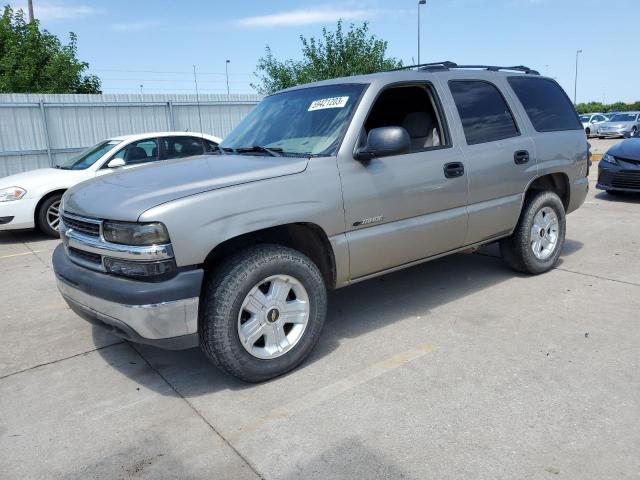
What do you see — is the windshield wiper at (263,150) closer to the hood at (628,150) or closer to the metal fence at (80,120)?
the hood at (628,150)

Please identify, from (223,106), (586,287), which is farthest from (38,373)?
(223,106)

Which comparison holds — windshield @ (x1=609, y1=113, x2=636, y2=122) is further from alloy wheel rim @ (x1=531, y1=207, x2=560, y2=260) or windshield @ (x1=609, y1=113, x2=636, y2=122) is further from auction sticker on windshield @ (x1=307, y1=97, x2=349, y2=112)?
auction sticker on windshield @ (x1=307, y1=97, x2=349, y2=112)

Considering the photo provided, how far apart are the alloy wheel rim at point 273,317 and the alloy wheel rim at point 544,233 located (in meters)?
2.82

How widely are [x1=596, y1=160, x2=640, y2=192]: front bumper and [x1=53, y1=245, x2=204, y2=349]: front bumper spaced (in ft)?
28.5

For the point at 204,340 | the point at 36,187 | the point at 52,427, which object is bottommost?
the point at 52,427

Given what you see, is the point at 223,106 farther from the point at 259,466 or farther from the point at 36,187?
the point at 259,466

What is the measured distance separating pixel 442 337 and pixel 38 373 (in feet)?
9.53

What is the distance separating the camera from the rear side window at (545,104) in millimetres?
5059

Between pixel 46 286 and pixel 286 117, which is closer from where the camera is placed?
pixel 286 117

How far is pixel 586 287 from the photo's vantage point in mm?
4922

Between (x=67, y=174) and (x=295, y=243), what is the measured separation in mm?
6292

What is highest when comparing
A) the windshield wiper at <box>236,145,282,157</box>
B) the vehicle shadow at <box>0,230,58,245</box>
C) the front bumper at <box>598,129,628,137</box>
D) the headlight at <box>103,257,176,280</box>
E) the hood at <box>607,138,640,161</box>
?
the windshield wiper at <box>236,145,282,157</box>

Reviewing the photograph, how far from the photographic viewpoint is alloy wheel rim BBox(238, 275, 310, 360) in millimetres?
3240

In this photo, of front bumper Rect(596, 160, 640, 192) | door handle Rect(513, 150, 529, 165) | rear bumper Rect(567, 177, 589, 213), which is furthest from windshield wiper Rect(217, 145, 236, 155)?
front bumper Rect(596, 160, 640, 192)
